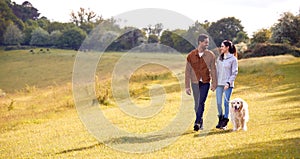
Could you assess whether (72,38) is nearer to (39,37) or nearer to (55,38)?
(55,38)

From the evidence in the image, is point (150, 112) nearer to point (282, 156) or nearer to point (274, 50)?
point (282, 156)

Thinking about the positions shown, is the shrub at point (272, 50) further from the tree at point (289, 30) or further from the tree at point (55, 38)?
the tree at point (55, 38)

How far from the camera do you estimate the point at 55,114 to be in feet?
73.6

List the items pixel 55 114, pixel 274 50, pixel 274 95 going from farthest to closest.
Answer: pixel 274 50 → pixel 274 95 → pixel 55 114

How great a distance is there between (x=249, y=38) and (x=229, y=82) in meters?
62.2

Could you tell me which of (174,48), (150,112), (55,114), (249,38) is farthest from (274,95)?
(249,38)

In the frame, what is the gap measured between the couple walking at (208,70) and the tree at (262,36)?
57.4 meters

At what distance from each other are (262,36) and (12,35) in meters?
36.8

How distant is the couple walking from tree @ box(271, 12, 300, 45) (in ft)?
169

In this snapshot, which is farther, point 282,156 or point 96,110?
point 96,110

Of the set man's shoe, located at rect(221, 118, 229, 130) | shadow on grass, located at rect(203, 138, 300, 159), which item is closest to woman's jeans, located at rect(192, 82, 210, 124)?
man's shoe, located at rect(221, 118, 229, 130)

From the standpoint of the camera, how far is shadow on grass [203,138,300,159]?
930cm

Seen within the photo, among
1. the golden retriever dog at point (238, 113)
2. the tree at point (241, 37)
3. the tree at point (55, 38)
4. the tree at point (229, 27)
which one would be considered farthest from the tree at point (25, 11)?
the golden retriever dog at point (238, 113)

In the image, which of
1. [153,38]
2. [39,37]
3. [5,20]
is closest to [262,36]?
[39,37]
